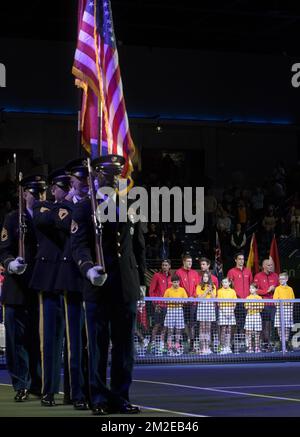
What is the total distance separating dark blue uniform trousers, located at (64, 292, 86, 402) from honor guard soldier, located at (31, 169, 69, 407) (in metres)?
0.25

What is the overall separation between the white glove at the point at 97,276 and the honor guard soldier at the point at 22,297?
230 cm

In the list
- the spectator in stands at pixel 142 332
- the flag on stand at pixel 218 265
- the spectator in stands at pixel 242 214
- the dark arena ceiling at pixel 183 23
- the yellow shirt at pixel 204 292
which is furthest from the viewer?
the dark arena ceiling at pixel 183 23

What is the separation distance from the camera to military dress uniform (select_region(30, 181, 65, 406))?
Result: 9.82 metres

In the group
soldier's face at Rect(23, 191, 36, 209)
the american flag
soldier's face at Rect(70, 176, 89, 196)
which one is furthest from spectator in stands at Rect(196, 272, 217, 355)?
soldier's face at Rect(70, 176, 89, 196)

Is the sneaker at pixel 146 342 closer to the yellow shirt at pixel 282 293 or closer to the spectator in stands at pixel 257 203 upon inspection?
the yellow shirt at pixel 282 293

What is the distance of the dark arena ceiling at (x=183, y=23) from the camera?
27.8m

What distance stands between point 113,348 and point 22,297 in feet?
7.15

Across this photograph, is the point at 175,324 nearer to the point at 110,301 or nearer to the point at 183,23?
the point at 110,301

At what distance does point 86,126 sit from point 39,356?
167 inches

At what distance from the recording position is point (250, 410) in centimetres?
903

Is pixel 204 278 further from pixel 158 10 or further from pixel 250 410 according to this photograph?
pixel 158 10

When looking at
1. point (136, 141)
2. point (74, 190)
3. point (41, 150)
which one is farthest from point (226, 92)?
point (74, 190)

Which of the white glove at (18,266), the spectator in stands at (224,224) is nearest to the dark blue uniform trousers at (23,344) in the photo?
the white glove at (18,266)

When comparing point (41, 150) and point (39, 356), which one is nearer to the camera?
point (39, 356)
